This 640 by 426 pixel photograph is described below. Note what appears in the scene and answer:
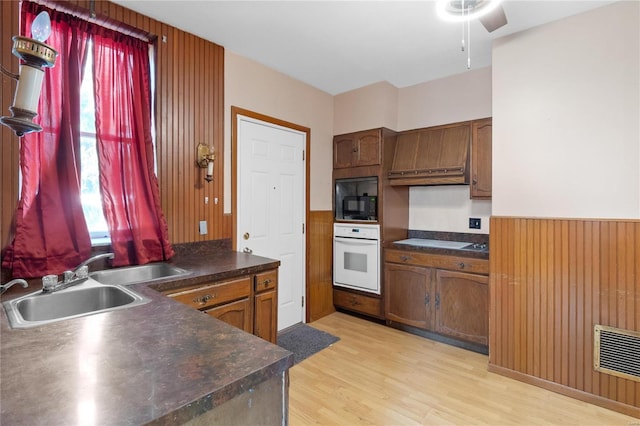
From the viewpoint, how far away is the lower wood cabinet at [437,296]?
2779 mm

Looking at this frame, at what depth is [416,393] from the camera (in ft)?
7.18

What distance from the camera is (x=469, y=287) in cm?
282

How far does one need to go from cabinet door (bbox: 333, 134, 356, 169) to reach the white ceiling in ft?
2.46

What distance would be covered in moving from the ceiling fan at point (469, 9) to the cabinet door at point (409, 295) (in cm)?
212

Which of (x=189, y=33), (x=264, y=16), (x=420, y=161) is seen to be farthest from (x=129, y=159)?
(x=420, y=161)

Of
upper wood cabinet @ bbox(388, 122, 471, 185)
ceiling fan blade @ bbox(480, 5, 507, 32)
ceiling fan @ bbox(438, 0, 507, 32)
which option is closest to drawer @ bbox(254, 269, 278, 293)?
upper wood cabinet @ bbox(388, 122, 471, 185)

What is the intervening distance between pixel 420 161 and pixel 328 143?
1.13 m

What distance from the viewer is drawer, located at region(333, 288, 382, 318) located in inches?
136

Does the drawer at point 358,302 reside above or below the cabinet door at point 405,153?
below

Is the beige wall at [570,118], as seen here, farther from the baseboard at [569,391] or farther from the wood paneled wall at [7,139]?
the wood paneled wall at [7,139]

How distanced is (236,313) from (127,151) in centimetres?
134

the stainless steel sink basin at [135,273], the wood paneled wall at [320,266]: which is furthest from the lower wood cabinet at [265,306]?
the wood paneled wall at [320,266]

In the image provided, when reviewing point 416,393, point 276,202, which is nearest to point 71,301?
point 276,202

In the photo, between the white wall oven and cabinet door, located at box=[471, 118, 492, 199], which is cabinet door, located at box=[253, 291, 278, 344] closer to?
the white wall oven
